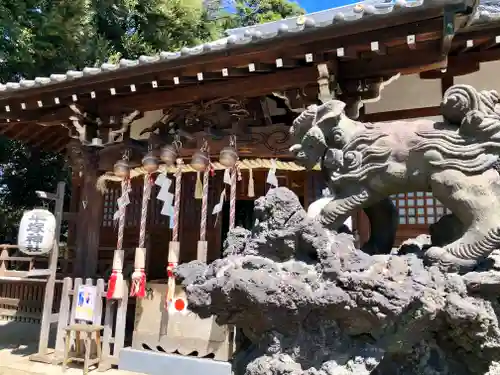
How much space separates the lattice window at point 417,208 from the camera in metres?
6.04

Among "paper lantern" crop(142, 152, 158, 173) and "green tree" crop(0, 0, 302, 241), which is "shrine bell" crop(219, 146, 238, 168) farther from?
"green tree" crop(0, 0, 302, 241)

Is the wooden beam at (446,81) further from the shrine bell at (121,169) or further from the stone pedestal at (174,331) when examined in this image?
the shrine bell at (121,169)

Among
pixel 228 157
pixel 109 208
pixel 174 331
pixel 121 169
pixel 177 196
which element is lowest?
pixel 174 331

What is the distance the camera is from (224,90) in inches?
220

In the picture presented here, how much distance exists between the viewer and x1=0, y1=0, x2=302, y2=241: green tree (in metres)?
10.5

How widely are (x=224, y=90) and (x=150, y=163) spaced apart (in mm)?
1386

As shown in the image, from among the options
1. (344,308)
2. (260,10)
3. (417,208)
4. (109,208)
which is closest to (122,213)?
(109,208)

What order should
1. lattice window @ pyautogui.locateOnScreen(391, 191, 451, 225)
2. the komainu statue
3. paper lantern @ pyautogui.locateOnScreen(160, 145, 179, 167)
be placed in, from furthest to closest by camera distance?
lattice window @ pyautogui.locateOnScreen(391, 191, 451, 225), paper lantern @ pyautogui.locateOnScreen(160, 145, 179, 167), the komainu statue


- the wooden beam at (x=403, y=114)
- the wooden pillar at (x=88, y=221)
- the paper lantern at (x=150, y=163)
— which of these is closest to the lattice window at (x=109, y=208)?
the wooden pillar at (x=88, y=221)

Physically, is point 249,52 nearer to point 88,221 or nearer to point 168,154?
point 168,154

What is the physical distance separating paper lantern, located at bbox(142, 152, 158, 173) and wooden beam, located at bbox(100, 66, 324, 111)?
80 centimetres

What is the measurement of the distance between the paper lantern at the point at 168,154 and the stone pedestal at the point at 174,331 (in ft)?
5.40

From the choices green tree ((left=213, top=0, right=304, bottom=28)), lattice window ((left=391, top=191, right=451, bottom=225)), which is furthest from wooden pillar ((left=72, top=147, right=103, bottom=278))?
green tree ((left=213, top=0, right=304, bottom=28))

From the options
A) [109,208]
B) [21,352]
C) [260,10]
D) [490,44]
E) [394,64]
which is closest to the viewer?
[490,44]
